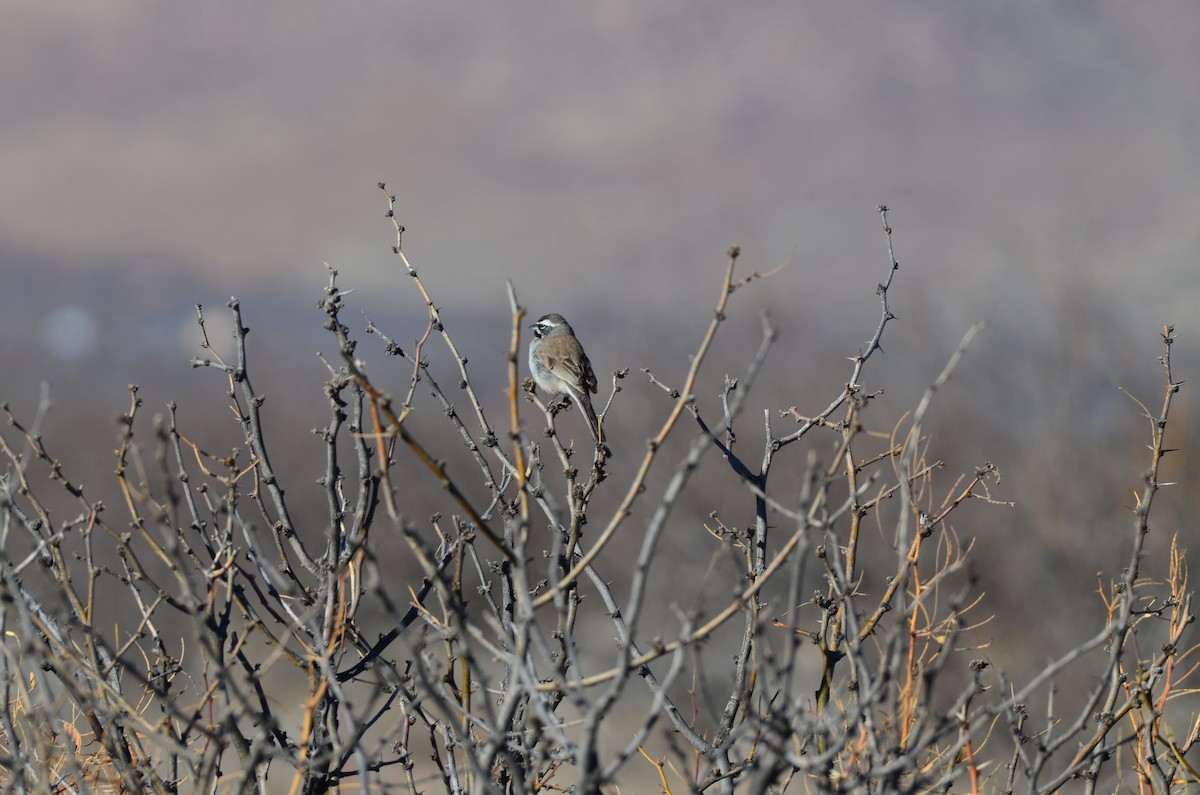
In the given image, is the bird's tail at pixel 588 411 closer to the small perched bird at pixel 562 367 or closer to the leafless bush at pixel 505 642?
the small perched bird at pixel 562 367

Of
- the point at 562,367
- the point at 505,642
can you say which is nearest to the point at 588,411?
the point at 562,367

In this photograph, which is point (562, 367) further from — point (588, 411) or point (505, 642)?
point (505, 642)

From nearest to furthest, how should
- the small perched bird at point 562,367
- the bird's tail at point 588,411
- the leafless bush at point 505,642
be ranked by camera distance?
the leafless bush at point 505,642
the bird's tail at point 588,411
the small perched bird at point 562,367

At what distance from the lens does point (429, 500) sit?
21.6 meters

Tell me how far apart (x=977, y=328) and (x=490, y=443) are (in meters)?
1.81

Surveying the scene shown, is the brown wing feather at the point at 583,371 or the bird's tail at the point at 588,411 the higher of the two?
the brown wing feather at the point at 583,371

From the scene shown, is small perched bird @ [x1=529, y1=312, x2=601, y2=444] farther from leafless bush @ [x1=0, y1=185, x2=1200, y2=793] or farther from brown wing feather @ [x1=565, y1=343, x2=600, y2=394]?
leafless bush @ [x1=0, y1=185, x2=1200, y2=793]

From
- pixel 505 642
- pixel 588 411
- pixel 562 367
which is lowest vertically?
pixel 505 642

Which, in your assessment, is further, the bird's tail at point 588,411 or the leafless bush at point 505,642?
the bird's tail at point 588,411

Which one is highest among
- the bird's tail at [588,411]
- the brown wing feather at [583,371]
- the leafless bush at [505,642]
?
the brown wing feather at [583,371]

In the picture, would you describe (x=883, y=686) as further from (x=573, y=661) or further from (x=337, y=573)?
(x=337, y=573)

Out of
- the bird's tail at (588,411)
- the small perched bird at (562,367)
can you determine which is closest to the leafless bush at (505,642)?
the bird's tail at (588,411)

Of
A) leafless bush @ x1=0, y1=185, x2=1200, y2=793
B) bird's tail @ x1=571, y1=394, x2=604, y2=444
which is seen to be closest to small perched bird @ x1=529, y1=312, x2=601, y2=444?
bird's tail @ x1=571, y1=394, x2=604, y2=444

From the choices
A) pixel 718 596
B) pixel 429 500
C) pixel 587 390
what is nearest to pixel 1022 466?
pixel 718 596
